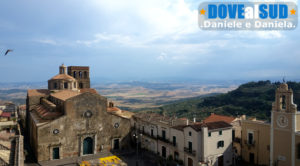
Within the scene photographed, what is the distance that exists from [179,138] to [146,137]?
7.78 metres

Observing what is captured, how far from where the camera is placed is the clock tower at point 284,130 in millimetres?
24766

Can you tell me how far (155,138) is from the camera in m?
33.8

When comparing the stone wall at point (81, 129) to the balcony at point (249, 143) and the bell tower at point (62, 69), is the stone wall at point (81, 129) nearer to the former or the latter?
the balcony at point (249, 143)

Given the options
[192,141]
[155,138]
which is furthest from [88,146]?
[192,141]

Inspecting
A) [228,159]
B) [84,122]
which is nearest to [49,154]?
[84,122]

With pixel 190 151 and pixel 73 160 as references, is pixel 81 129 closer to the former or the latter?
pixel 73 160

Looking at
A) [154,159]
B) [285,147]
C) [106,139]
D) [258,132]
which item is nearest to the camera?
[285,147]

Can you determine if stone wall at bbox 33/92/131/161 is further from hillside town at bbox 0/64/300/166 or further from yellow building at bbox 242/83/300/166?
yellow building at bbox 242/83/300/166

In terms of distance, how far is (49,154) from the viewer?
98.7 ft

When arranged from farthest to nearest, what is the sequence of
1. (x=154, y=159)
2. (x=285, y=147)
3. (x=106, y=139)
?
(x=106, y=139), (x=154, y=159), (x=285, y=147)

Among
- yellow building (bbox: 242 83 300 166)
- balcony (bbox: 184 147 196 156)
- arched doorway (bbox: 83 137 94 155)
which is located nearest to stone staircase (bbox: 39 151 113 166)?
arched doorway (bbox: 83 137 94 155)

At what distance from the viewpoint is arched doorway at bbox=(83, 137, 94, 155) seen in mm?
33000

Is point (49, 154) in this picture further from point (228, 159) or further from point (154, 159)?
A: point (228, 159)

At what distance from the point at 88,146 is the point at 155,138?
32.1 feet
